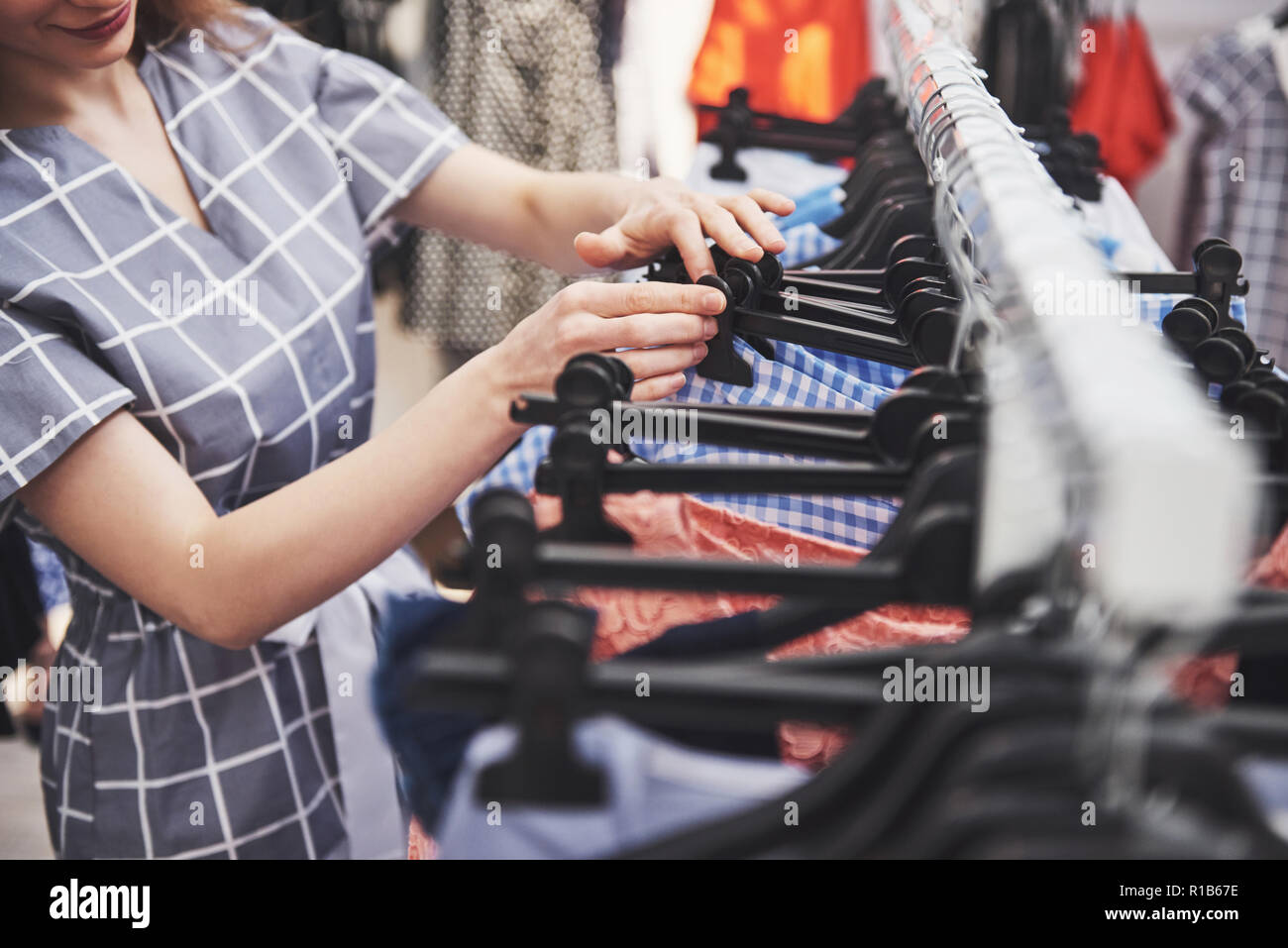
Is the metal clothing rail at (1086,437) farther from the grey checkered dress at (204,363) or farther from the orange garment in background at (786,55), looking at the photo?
the orange garment in background at (786,55)

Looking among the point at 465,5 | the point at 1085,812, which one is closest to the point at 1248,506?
the point at 1085,812

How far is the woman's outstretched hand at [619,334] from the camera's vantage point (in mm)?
651

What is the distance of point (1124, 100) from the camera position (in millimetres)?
1817

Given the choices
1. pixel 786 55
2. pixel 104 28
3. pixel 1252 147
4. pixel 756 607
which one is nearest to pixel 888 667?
pixel 756 607

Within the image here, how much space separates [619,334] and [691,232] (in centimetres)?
17

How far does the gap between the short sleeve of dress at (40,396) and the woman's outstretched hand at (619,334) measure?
12.7 inches

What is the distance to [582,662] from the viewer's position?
39 centimetres

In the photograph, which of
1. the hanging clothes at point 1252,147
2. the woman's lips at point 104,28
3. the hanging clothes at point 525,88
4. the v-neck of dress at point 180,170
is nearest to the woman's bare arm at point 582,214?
the v-neck of dress at point 180,170

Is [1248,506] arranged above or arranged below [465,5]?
below

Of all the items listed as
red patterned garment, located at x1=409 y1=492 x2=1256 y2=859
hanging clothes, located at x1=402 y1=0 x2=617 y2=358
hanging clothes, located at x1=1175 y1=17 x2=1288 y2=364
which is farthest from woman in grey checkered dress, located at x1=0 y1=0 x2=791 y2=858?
hanging clothes, located at x1=1175 y1=17 x2=1288 y2=364

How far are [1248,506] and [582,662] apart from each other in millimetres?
222

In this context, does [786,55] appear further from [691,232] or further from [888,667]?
[888,667]
